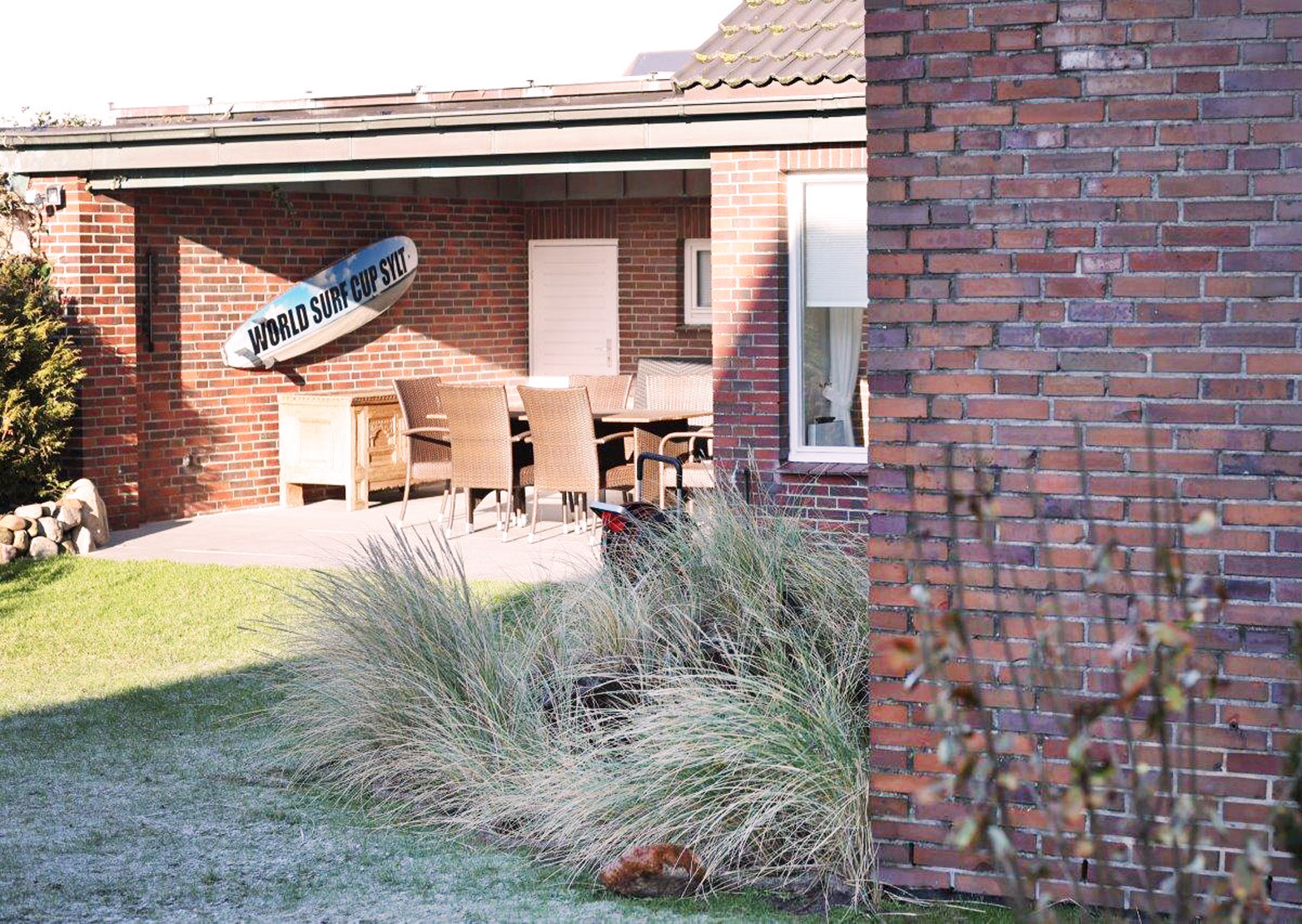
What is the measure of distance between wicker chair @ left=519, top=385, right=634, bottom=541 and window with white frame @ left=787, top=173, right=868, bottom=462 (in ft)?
5.42

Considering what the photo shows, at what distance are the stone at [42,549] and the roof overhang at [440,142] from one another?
2.75m

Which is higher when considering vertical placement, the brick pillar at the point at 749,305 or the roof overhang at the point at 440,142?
the roof overhang at the point at 440,142

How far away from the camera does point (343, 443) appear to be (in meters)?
13.7

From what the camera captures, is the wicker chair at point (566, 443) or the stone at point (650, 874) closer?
the stone at point (650, 874)


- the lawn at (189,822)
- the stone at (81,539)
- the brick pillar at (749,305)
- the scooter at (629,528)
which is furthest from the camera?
the stone at (81,539)

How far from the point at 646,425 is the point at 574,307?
5.09 m

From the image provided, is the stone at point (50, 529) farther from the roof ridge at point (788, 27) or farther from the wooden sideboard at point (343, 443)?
the roof ridge at point (788, 27)

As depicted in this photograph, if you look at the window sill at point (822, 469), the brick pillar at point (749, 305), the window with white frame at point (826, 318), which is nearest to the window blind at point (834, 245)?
the window with white frame at point (826, 318)

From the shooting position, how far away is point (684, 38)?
3522 centimetres

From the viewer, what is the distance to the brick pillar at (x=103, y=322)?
40.3 feet

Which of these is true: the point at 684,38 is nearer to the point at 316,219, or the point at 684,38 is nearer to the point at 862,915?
the point at 316,219

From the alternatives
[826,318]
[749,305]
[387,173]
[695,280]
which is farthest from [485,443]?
[695,280]

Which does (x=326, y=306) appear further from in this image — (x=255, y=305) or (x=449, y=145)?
(x=449, y=145)

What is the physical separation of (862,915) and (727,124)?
6740mm
